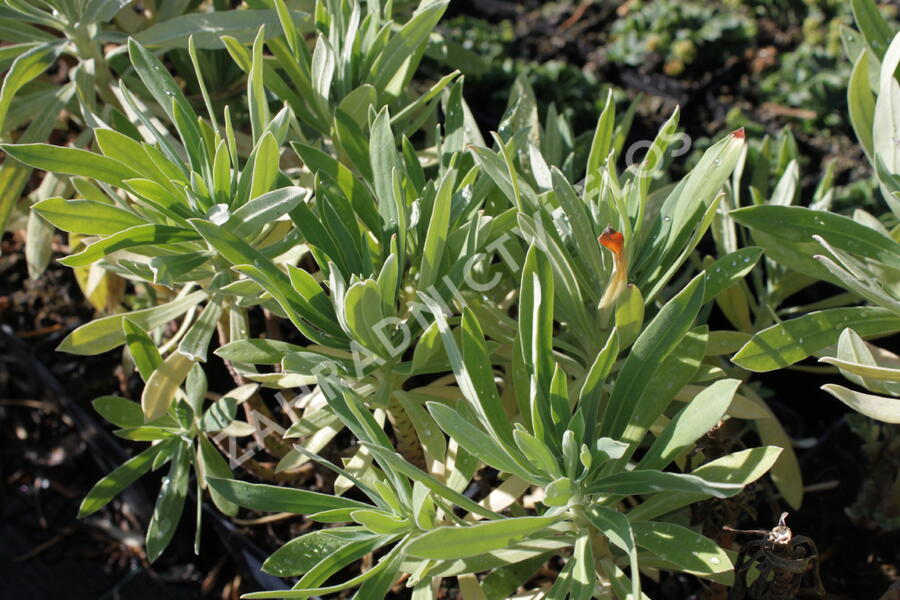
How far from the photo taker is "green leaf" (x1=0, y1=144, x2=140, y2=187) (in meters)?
0.89

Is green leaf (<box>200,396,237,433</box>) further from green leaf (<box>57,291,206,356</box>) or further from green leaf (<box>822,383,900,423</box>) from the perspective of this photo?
green leaf (<box>822,383,900,423</box>)

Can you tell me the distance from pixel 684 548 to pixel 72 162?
798 mm

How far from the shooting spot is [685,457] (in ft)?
3.14

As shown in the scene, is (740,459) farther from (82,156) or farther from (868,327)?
(82,156)

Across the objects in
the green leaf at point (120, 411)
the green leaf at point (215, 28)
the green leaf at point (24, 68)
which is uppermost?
the green leaf at point (24, 68)

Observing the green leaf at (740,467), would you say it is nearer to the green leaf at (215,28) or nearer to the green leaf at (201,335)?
the green leaf at (201,335)

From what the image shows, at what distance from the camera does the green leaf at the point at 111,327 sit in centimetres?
101

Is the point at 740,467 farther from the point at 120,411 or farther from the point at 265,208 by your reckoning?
the point at 120,411

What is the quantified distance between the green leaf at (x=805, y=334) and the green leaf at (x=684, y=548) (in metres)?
0.19

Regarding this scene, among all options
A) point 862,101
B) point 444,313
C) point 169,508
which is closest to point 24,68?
point 169,508

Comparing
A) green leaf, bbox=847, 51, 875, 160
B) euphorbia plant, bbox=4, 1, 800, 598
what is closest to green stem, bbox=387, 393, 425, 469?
euphorbia plant, bbox=4, 1, 800, 598

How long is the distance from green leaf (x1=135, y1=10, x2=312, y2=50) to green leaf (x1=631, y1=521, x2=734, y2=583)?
80 centimetres

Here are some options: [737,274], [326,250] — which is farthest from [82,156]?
[737,274]

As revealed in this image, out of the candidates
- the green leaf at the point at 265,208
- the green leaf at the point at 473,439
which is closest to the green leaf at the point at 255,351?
the green leaf at the point at 265,208
